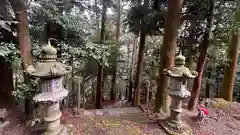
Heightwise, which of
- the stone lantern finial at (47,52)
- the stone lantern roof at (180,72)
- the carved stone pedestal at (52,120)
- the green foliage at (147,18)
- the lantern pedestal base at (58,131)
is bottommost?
the lantern pedestal base at (58,131)

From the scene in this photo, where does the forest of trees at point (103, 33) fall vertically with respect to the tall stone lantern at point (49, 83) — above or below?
above

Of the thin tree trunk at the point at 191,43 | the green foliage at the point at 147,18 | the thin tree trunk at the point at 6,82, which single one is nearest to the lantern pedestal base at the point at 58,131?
the thin tree trunk at the point at 6,82

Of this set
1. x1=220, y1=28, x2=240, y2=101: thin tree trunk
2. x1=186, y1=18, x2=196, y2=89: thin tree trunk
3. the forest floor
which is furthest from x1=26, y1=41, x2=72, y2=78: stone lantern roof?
x1=220, y1=28, x2=240, y2=101: thin tree trunk

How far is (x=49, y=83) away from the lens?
2.92 meters

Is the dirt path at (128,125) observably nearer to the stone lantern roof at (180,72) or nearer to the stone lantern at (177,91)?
the stone lantern at (177,91)

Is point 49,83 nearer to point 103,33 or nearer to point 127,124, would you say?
point 127,124

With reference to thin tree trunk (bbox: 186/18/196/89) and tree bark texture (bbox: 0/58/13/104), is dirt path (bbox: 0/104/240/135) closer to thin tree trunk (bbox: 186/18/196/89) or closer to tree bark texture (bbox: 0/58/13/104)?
tree bark texture (bbox: 0/58/13/104)

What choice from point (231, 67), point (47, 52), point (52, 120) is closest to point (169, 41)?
point (47, 52)

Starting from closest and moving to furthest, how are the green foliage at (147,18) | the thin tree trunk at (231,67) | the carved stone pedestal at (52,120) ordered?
the carved stone pedestal at (52,120), the green foliage at (147,18), the thin tree trunk at (231,67)

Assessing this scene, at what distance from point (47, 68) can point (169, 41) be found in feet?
9.00

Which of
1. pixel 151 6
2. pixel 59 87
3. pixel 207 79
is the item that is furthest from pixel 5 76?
pixel 207 79

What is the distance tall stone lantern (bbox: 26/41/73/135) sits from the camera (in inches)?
110

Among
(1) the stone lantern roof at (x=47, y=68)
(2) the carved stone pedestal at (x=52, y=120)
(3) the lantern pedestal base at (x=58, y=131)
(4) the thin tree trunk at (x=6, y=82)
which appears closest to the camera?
(1) the stone lantern roof at (x=47, y=68)

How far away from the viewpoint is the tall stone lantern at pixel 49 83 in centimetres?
279
